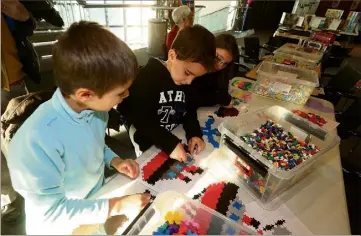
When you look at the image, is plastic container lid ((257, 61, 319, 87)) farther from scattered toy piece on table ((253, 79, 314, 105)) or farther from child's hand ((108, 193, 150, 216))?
child's hand ((108, 193, 150, 216))

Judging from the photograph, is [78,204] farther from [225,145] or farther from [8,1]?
[8,1]

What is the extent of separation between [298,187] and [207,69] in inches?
23.1

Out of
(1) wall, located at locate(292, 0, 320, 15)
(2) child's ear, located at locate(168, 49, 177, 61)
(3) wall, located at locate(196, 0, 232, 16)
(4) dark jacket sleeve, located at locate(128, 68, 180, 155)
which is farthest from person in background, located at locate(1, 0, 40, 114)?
(3) wall, located at locate(196, 0, 232, 16)

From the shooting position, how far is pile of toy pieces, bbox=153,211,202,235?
667 mm

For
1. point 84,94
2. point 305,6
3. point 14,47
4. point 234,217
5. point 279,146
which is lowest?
point 234,217

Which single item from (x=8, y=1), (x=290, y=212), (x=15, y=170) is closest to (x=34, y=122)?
(x=15, y=170)

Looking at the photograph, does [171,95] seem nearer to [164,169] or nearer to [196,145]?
[196,145]

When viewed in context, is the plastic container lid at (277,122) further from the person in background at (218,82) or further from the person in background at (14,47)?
the person in background at (14,47)

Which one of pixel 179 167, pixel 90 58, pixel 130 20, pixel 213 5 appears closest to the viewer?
→ pixel 90 58

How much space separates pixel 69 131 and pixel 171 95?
561 millimetres

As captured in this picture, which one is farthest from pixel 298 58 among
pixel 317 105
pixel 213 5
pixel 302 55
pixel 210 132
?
pixel 213 5

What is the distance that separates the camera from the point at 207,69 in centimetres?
100

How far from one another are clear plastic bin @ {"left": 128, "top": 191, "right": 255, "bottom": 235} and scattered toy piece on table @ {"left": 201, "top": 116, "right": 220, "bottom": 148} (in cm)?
39

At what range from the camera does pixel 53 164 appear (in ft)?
2.07
